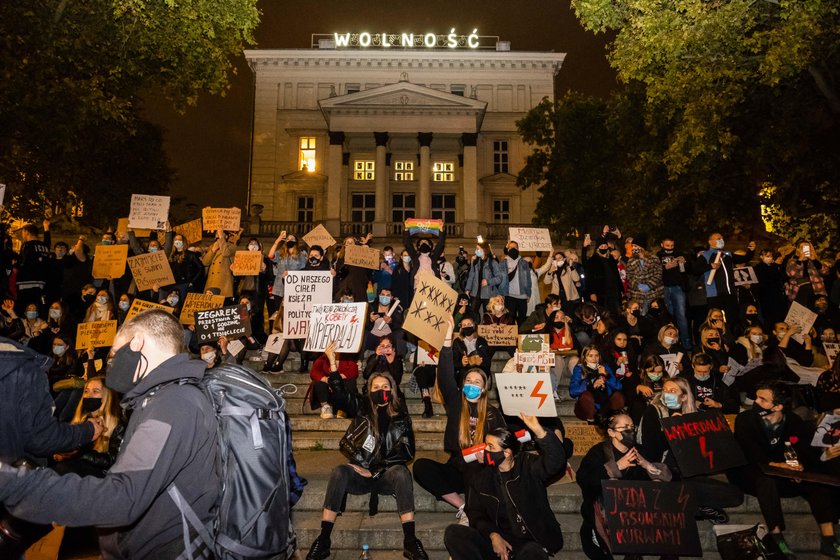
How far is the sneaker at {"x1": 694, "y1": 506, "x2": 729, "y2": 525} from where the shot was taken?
6.05 meters

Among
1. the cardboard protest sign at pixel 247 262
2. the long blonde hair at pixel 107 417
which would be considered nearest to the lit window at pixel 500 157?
the cardboard protest sign at pixel 247 262

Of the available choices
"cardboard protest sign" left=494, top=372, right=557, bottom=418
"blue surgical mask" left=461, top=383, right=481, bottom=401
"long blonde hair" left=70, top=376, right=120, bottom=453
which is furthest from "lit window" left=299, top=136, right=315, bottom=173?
"blue surgical mask" left=461, top=383, right=481, bottom=401

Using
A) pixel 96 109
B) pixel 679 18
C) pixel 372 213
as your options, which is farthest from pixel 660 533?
pixel 372 213

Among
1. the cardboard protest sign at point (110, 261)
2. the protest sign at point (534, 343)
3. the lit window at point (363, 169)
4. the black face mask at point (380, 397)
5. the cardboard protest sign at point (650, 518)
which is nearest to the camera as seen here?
the cardboard protest sign at point (650, 518)

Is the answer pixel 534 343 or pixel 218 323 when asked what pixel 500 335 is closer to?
pixel 534 343

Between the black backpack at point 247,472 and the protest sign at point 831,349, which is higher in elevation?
the protest sign at point 831,349

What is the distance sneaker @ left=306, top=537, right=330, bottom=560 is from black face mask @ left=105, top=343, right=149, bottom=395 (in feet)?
11.2

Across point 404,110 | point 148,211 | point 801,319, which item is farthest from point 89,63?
point 404,110

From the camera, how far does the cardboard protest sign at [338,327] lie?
827 cm

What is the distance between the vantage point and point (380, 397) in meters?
6.54

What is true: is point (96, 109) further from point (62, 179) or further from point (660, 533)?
point (660, 533)

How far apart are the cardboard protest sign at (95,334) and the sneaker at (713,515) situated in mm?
8741

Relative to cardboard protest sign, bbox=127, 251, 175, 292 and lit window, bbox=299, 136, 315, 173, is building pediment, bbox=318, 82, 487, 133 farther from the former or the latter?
cardboard protest sign, bbox=127, 251, 175, 292

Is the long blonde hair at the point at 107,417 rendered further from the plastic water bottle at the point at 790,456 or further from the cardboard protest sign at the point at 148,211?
the cardboard protest sign at the point at 148,211
